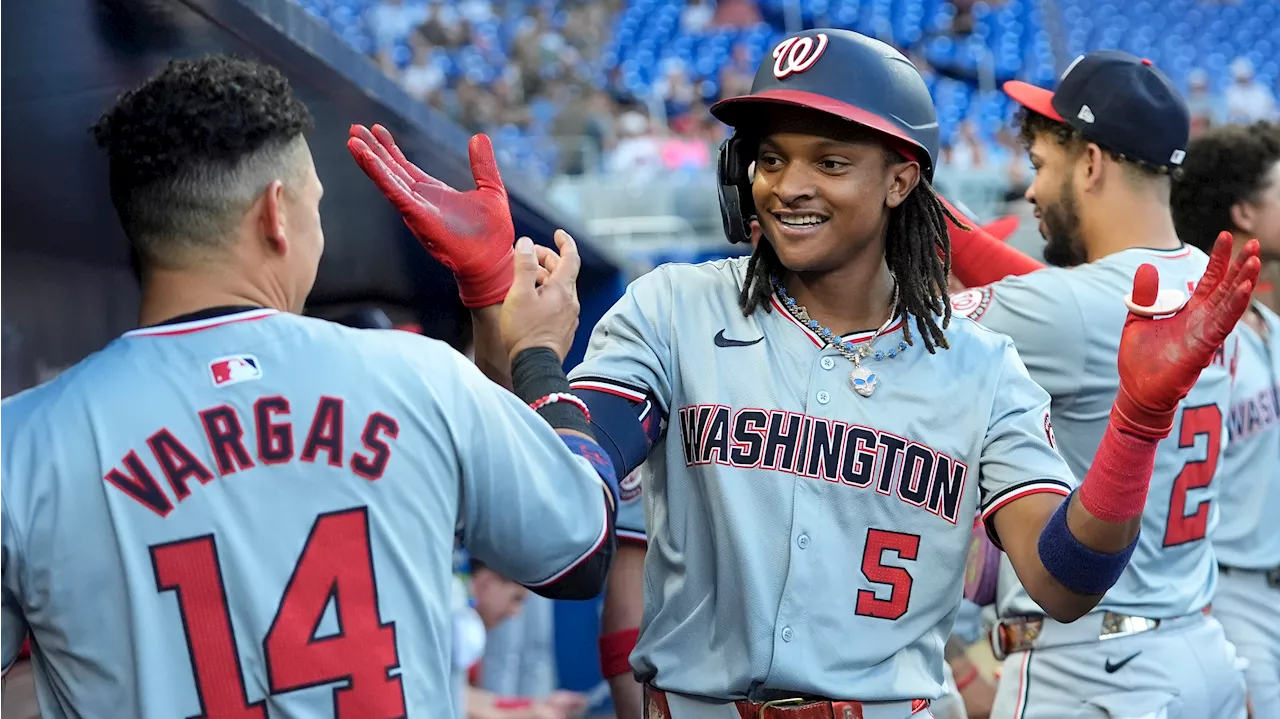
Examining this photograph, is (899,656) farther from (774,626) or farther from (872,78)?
(872,78)

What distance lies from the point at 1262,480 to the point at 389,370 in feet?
9.74

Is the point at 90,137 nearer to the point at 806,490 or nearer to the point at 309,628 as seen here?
the point at 309,628

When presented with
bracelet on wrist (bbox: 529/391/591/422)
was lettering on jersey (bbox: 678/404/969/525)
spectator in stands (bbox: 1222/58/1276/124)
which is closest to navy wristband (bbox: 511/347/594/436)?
bracelet on wrist (bbox: 529/391/591/422)

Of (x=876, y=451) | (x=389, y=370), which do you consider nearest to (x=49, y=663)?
(x=389, y=370)

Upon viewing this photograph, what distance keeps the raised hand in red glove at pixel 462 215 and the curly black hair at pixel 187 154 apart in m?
0.29

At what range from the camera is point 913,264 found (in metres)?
2.53

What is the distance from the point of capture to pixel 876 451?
2.37 metres

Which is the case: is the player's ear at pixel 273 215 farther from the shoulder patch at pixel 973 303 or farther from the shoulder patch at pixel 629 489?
the shoulder patch at pixel 973 303

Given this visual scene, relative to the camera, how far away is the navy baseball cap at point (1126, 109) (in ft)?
Answer: 11.0

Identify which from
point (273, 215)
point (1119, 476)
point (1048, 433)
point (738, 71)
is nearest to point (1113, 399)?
point (1048, 433)

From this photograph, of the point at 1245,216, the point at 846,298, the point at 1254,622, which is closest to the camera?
the point at 846,298

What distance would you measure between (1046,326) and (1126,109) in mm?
597

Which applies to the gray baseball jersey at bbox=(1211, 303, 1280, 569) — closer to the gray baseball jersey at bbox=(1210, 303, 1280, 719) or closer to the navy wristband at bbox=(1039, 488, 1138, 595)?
the gray baseball jersey at bbox=(1210, 303, 1280, 719)

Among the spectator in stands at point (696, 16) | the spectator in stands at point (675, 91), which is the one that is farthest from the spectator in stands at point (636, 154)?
the spectator in stands at point (696, 16)
